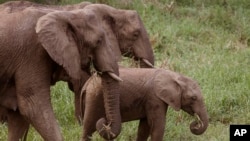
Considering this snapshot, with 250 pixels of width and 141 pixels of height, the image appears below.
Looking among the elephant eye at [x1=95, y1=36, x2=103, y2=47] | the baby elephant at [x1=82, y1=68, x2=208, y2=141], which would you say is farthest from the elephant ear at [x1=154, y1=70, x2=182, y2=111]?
the elephant eye at [x1=95, y1=36, x2=103, y2=47]

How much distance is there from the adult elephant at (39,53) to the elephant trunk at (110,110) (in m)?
0.30

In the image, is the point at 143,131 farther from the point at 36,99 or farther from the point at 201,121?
the point at 36,99

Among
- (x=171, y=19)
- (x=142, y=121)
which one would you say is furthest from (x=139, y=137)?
(x=171, y=19)

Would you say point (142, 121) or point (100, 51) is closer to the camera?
point (100, 51)

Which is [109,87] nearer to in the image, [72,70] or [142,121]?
[72,70]

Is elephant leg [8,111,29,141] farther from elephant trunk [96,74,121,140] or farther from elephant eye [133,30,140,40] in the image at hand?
elephant eye [133,30,140,40]

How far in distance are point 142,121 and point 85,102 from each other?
43 centimetres

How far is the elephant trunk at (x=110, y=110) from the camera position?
397cm

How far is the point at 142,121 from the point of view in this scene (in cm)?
479

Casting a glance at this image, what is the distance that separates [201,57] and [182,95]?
2.99 m

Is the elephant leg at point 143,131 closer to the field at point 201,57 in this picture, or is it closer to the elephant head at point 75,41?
the field at point 201,57

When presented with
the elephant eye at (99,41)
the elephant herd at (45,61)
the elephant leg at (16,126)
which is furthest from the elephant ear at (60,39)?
the elephant leg at (16,126)

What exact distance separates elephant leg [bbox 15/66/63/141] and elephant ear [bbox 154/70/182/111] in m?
1.09

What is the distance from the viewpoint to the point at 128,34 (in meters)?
4.98
